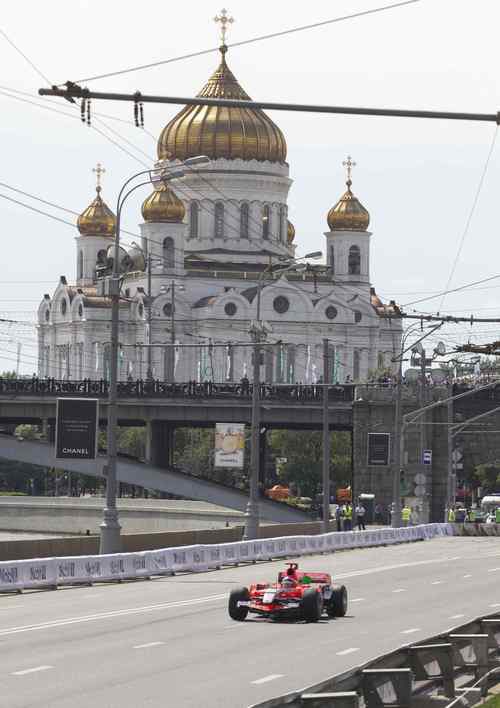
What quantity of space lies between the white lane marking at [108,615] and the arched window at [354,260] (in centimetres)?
12640

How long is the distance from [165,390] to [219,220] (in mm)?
61771

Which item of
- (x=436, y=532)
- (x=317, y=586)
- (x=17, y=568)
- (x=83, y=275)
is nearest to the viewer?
(x=317, y=586)

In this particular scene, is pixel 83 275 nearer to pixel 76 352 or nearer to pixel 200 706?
pixel 76 352

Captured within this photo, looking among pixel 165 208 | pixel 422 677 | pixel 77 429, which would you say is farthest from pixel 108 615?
pixel 165 208

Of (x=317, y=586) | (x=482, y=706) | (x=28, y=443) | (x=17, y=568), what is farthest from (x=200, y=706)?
(x=28, y=443)

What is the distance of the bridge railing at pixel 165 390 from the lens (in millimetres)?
93125

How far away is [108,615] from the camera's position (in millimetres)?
29281

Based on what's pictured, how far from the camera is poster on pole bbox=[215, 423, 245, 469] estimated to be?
8044cm

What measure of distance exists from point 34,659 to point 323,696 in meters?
8.87

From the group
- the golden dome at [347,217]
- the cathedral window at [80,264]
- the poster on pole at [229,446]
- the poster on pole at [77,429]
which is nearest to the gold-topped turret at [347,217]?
the golden dome at [347,217]

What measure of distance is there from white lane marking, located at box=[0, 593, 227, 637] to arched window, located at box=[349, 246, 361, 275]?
415 feet

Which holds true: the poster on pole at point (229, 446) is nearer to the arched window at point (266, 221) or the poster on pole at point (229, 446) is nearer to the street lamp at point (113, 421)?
the street lamp at point (113, 421)

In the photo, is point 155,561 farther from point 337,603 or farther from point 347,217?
point 347,217

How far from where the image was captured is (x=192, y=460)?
5295 inches
